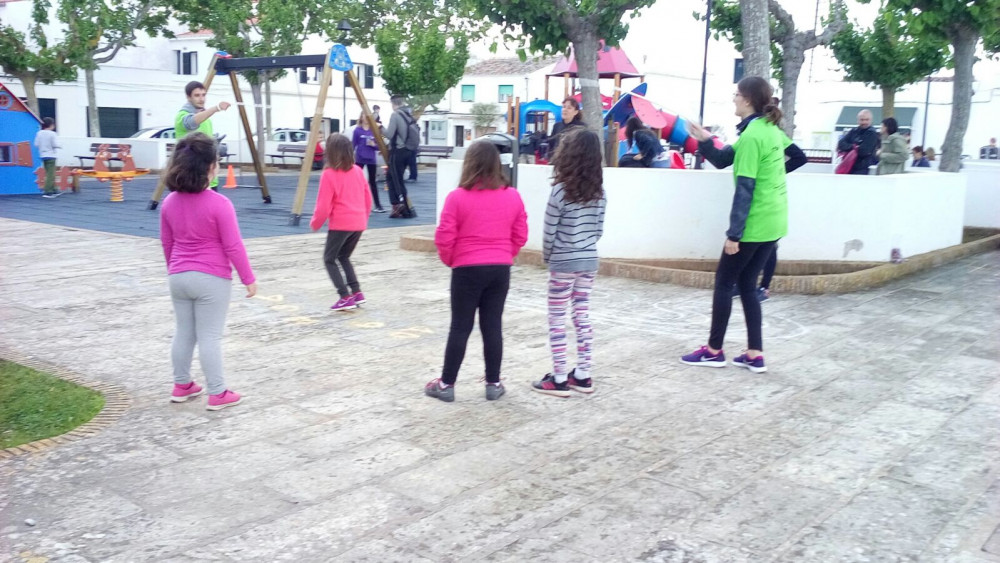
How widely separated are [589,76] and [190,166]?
7647 millimetres

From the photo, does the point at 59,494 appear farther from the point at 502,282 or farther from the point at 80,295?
the point at 80,295

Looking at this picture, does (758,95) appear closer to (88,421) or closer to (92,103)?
(88,421)

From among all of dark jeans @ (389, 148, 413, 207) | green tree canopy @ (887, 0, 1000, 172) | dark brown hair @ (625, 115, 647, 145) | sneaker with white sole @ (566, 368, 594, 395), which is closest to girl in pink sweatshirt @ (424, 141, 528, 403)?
sneaker with white sole @ (566, 368, 594, 395)

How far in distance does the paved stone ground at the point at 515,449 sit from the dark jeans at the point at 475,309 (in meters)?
0.24

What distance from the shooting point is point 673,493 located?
3881mm

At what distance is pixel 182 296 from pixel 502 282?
1689mm

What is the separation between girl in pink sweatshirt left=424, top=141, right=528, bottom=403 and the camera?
192 inches

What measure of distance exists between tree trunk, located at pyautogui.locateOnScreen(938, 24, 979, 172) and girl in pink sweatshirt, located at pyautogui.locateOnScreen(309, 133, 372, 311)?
9.93 m

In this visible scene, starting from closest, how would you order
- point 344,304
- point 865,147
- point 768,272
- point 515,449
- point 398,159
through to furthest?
1. point 515,449
2. point 344,304
3. point 768,272
4. point 865,147
5. point 398,159

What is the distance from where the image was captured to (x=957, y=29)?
13.5 metres

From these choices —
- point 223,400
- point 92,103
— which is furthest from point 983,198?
point 92,103

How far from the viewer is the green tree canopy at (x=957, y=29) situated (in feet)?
39.5

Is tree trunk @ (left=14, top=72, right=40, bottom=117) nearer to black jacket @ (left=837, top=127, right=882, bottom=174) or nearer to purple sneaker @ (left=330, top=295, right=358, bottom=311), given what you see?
purple sneaker @ (left=330, top=295, right=358, bottom=311)

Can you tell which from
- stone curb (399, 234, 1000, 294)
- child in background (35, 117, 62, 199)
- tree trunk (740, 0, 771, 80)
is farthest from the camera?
child in background (35, 117, 62, 199)
